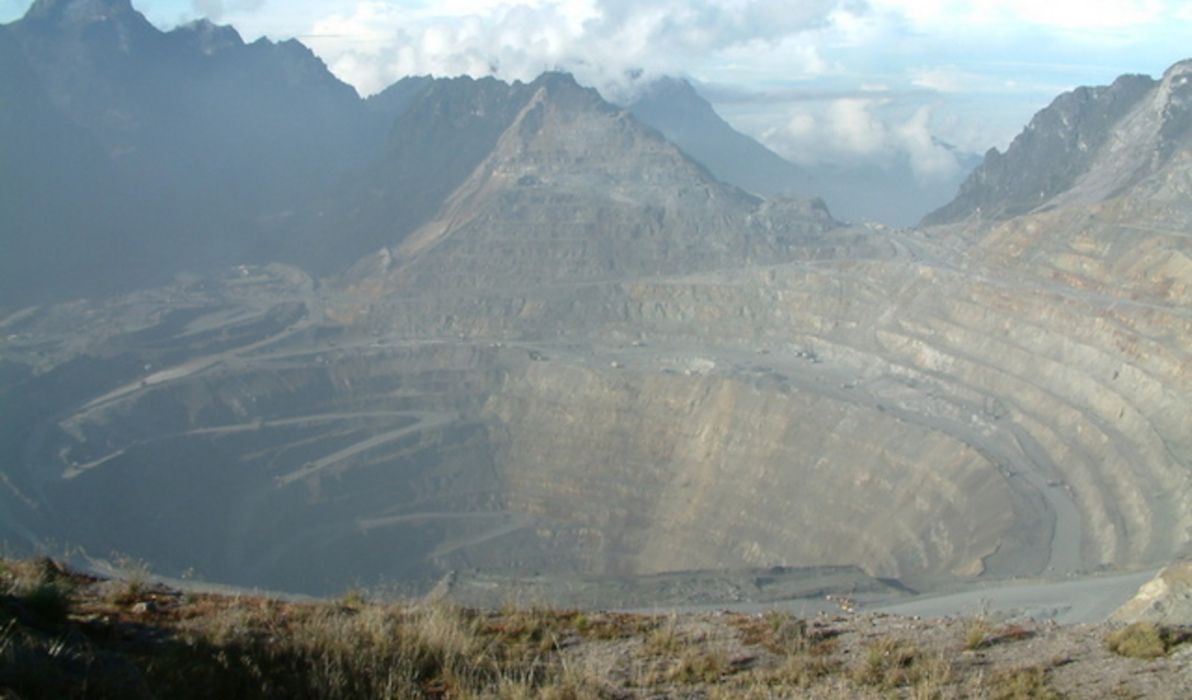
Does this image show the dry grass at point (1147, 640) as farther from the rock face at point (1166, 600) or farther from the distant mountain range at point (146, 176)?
the distant mountain range at point (146, 176)

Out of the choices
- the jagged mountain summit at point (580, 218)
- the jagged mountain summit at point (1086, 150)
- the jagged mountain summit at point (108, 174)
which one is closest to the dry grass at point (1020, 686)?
the jagged mountain summit at point (580, 218)

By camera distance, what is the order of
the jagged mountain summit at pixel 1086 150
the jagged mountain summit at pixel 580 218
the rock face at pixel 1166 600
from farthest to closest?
1. the jagged mountain summit at pixel 1086 150
2. the jagged mountain summit at pixel 580 218
3. the rock face at pixel 1166 600

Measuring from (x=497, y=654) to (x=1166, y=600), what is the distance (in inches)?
857

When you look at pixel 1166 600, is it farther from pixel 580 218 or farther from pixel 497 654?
pixel 580 218

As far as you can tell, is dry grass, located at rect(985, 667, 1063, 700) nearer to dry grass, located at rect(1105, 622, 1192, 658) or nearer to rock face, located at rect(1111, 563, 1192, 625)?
dry grass, located at rect(1105, 622, 1192, 658)

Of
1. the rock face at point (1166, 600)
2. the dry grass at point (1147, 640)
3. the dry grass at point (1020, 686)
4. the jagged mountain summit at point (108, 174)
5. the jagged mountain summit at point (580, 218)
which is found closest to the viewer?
the dry grass at point (1020, 686)

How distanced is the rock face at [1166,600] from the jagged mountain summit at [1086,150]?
93.2m

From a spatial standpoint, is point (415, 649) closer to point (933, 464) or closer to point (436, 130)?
point (933, 464)

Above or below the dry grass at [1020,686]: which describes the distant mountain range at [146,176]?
above

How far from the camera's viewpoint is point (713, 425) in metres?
84.4

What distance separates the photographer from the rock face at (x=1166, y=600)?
23.7 metres

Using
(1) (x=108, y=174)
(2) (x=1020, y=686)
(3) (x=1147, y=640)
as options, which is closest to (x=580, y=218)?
(1) (x=108, y=174)

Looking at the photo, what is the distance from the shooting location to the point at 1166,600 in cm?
2592

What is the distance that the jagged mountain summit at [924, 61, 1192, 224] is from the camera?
4845 inches
